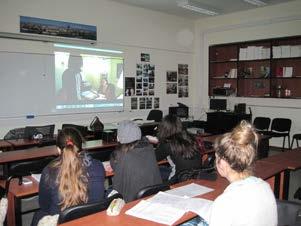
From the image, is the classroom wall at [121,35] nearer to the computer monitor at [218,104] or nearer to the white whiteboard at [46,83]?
the white whiteboard at [46,83]

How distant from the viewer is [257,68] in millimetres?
8016

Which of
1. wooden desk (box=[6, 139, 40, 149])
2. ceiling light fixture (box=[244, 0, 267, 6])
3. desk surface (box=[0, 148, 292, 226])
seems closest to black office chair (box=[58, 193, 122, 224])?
desk surface (box=[0, 148, 292, 226])

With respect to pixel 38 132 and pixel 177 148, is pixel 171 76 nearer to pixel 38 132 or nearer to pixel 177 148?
pixel 38 132

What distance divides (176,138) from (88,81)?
3994 mm

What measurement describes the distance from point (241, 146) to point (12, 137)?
428 centimetres

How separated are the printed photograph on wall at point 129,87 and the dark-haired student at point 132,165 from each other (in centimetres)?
484

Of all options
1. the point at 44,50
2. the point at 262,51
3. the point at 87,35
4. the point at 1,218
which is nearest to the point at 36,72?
the point at 44,50

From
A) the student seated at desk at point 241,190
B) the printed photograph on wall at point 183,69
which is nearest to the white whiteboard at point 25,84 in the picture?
the printed photograph on wall at point 183,69

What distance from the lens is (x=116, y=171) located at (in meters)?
2.54

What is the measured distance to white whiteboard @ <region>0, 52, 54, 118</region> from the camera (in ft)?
18.4

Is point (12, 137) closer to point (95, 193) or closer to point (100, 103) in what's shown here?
point (100, 103)

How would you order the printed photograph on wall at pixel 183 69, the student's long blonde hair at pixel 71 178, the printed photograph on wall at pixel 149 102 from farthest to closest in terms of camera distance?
the printed photograph on wall at pixel 183 69, the printed photograph on wall at pixel 149 102, the student's long blonde hair at pixel 71 178

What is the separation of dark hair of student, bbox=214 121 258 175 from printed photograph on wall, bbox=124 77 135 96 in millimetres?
5958

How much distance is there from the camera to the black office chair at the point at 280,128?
7.06m
